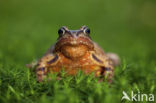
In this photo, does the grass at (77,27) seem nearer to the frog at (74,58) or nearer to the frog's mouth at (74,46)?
the frog at (74,58)

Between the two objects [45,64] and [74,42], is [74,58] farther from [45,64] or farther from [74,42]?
[45,64]

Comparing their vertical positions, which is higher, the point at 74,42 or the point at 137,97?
the point at 74,42

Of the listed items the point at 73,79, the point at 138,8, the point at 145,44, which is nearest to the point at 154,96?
the point at 73,79

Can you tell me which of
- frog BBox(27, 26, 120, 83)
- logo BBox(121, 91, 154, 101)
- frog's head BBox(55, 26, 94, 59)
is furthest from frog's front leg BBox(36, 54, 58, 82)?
logo BBox(121, 91, 154, 101)

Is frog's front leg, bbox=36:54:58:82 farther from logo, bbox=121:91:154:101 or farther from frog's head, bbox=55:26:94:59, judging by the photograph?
logo, bbox=121:91:154:101

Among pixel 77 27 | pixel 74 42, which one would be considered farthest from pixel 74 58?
pixel 77 27

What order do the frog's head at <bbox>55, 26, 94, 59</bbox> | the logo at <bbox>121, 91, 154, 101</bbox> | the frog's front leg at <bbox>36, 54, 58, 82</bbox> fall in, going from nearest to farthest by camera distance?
1. the logo at <bbox>121, 91, 154, 101</bbox>
2. the frog's head at <bbox>55, 26, 94, 59</bbox>
3. the frog's front leg at <bbox>36, 54, 58, 82</bbox>

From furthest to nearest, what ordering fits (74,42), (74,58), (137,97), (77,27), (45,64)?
(77,27) → (45,64) → (74,58) → (74,42) → (137,97)
